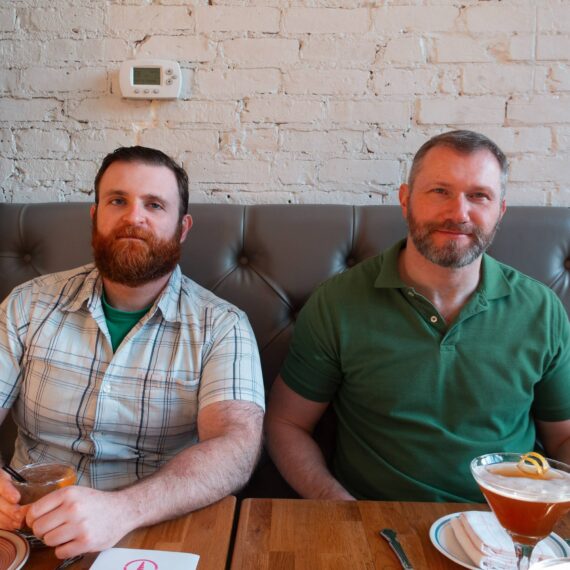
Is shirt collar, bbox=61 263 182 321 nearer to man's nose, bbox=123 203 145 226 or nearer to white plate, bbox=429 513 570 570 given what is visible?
man's nose, bbox=123 203 145 226

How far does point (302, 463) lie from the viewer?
1418mm

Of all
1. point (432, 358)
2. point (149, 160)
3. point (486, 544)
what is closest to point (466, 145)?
point (432, 358)

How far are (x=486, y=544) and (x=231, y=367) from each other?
2.06 ft

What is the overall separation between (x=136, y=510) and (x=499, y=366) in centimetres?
83

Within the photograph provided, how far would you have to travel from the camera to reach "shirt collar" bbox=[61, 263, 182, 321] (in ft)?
4.58

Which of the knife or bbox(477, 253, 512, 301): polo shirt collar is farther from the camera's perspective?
bbox(477, 253, 512, 301): polo shirt collar

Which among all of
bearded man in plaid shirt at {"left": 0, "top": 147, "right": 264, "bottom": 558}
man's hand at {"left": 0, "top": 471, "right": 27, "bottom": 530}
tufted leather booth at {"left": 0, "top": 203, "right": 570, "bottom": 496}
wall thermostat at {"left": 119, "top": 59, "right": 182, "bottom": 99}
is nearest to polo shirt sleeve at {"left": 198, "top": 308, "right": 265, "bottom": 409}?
bearded man in plaid shirt at {"left": 0, "top": 147, "right": 264, "bottom": 558}

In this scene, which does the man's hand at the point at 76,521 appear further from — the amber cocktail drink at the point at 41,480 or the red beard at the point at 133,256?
the red beard at the point at 133,256

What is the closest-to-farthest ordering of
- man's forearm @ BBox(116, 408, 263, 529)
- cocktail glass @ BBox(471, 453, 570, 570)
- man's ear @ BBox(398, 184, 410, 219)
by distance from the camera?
cocktail glass @ BBox(471, 453, 570, 570) < man's forearm @ BBox(116, 408, 263, 529) < man's ear @ BBox(398, 184, 410, 219)

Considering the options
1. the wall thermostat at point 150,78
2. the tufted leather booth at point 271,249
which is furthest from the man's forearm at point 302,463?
the wall thermostat at point 150,78

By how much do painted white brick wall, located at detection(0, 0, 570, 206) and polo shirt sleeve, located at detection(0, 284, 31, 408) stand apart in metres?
0.62

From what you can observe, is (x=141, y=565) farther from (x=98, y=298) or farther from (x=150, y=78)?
(x=150, y=78)

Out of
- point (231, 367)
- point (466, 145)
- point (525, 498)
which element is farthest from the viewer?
point (466, 145)

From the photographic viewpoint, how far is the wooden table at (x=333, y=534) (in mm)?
822
